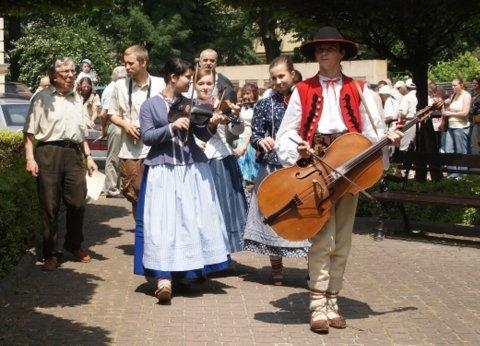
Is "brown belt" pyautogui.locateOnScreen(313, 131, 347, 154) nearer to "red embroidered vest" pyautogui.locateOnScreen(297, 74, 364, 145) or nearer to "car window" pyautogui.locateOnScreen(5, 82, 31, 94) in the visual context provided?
"red embroidered vest" pyautogui.locateOnScreen(297, 74, 364, 145)

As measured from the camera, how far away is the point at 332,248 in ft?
23.1

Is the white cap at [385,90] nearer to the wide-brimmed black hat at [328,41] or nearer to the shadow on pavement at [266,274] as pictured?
the shadow on pavement at [266,274]

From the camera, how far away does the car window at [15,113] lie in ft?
57.5

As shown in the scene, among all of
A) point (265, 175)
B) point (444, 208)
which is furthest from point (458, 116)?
point (265, 175)

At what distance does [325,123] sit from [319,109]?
104mm

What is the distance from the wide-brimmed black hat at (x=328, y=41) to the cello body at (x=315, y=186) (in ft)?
2.25

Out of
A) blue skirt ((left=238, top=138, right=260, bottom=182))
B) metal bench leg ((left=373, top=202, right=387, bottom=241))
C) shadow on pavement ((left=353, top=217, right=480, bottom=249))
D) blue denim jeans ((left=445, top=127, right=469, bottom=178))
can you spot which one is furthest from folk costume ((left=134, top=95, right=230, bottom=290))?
blue denim jeans ((left=445, top=127, right=469, bottom=178))

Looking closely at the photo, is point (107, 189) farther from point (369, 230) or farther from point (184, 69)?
point (184, 69)

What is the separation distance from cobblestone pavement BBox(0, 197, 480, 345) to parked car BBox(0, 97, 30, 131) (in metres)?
7.45

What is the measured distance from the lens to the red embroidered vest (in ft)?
23.1

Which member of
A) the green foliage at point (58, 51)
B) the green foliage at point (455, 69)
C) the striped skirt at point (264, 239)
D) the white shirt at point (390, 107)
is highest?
the green foliage at point (58, 51)

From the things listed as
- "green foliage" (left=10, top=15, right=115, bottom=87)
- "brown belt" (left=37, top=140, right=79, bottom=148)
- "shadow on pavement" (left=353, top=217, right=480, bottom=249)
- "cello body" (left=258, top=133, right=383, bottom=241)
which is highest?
"green foliage" (left=10, top=15, right=115, bottom=87)

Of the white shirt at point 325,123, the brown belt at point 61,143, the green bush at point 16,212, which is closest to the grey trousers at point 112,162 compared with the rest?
the green bush at point 16,212

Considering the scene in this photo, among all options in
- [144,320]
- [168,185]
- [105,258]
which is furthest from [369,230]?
[144,320]
